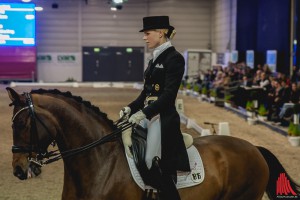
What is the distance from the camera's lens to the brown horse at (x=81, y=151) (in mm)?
3320

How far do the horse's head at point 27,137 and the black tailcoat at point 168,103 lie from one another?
705 millimetres

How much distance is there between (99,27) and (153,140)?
30.4 meters

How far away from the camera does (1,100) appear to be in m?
19.3

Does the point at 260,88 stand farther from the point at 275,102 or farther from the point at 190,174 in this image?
the point at 190,174

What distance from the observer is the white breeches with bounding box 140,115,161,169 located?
3.63m

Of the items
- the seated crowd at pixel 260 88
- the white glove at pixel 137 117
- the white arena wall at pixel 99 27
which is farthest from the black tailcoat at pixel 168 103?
the white arena wall at pixel 99 27

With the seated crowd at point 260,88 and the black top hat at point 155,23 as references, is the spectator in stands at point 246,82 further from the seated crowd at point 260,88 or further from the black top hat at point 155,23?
the black top hat at point 155,23

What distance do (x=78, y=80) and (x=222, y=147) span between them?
29917 mm

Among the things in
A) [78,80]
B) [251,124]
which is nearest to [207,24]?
[78,80]

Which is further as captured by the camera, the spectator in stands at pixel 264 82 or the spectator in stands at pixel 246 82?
the spectator in stands at pixel 246 82

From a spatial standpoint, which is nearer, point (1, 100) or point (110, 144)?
point (110, 144)

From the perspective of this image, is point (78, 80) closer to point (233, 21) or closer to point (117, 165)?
point (233, 21)

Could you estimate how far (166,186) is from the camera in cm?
366

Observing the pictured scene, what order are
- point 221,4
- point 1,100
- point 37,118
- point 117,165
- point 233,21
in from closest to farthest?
1. point 37,118
2. point 117,165
3. point 1,100
4. point 233,21
5. point 221,4
